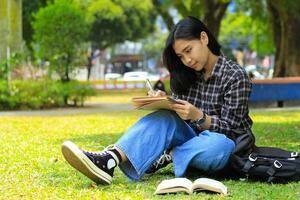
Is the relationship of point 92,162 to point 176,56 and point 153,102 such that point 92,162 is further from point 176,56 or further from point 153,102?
point 176,56

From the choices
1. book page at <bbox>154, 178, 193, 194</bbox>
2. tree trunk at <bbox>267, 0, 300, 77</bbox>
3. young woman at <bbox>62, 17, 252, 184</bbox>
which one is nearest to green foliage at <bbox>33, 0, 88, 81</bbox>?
tree trunk at <bbox>267, 0, 300, 77</bbox>

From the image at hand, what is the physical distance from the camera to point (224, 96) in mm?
4855

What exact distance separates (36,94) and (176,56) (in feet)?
40.6

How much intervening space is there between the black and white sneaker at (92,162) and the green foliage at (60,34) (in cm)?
1299

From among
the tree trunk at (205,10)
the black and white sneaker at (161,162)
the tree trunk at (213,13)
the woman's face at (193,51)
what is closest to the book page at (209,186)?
the black and white sneaker at (161,162)

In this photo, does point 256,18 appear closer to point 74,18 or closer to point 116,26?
point 74,18

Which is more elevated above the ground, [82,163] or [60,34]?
[60,34]

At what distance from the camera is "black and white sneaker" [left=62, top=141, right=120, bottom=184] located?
445 cm

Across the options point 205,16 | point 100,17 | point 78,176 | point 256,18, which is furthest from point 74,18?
point 100,17

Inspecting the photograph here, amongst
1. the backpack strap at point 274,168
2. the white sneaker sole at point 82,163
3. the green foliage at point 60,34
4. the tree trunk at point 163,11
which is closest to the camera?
the white sneaker sole at point 82,163

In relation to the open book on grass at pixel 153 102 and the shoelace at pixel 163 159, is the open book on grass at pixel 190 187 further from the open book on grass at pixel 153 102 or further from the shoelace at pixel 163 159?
the shoelace at pixel 163 159

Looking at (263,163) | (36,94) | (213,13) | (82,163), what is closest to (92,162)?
(82,163)

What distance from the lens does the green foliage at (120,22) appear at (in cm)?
4666

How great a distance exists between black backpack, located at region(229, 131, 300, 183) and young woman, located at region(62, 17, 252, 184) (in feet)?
0.24
